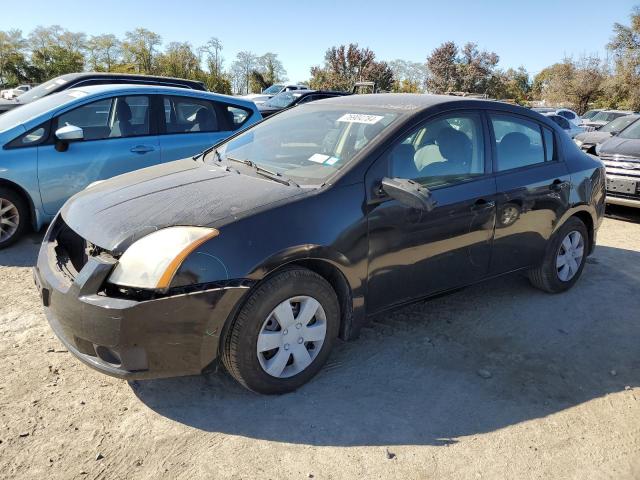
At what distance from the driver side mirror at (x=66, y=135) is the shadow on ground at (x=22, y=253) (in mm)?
1034

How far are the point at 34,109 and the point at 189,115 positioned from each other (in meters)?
1.66

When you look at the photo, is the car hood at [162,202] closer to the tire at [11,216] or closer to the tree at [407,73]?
the tire at [11,216]

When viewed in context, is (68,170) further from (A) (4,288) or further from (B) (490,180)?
(B) (490,180)

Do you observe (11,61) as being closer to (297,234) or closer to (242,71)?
(242,71)

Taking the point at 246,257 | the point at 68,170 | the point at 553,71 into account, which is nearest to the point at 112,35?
the point at 553,71

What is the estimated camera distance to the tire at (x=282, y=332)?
268 cm

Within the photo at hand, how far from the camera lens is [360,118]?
3559mm

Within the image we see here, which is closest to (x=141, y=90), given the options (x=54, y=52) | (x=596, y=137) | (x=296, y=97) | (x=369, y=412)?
(x=369, y=412)

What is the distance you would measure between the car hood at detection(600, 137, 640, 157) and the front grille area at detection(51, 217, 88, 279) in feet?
24.4

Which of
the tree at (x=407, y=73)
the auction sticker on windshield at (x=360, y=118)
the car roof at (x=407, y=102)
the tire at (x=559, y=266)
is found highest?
the tree at (x=407, y=73)

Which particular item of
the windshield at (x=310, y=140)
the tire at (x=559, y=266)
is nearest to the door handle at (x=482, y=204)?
the windshield at (x=310, y=140)

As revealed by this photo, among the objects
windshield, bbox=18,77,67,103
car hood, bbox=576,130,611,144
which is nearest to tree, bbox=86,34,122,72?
windshield, bbox=18,77,67,103

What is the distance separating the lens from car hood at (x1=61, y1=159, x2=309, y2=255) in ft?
8.81

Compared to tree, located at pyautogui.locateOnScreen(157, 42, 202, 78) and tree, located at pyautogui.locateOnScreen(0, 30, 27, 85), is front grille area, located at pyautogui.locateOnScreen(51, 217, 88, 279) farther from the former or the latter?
tree, located at pyautogui.locateOnScreen(0, 30, 27, 85)
